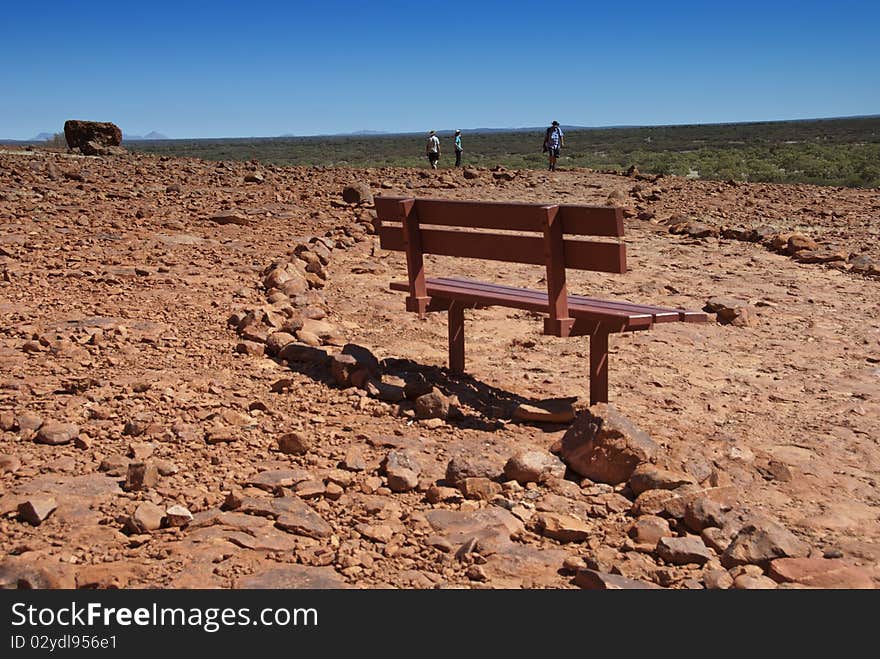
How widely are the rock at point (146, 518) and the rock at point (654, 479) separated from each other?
2.00 metres

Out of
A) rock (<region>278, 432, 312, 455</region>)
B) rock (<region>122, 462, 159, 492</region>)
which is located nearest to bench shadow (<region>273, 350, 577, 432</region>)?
rock (<region>278, 432, 312, 455</region>)

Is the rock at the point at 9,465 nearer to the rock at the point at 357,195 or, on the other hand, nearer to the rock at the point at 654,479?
the rock at the point at 654,479

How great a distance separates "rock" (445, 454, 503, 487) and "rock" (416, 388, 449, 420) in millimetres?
851

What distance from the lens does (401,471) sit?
4344 mm

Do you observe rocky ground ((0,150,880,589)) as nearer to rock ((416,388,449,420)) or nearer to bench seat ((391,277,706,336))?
rock ((416,388,449,420))

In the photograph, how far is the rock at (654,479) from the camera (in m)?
4.18

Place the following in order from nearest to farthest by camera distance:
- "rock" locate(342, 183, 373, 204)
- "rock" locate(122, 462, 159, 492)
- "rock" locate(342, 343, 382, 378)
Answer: "rock" locate(122, 462, 159, 492), "rock" locate(342, 343, 382, 378), "rock" locate(342, 183, 373, 204)

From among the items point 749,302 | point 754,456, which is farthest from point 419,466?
point 749,302

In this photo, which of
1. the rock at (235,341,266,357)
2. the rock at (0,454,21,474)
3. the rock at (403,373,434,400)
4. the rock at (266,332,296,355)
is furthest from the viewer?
the rock at (266,332,296,355)

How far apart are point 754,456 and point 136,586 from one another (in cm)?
314

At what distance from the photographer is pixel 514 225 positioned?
5477mm

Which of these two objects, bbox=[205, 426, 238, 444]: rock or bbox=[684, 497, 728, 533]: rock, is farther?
bbox=[205, 426, 238, 444]: rock

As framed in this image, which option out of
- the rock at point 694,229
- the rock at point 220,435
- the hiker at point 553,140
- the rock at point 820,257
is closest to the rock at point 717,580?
the rock at point 220,435

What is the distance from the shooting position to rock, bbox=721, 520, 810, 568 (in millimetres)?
3545
